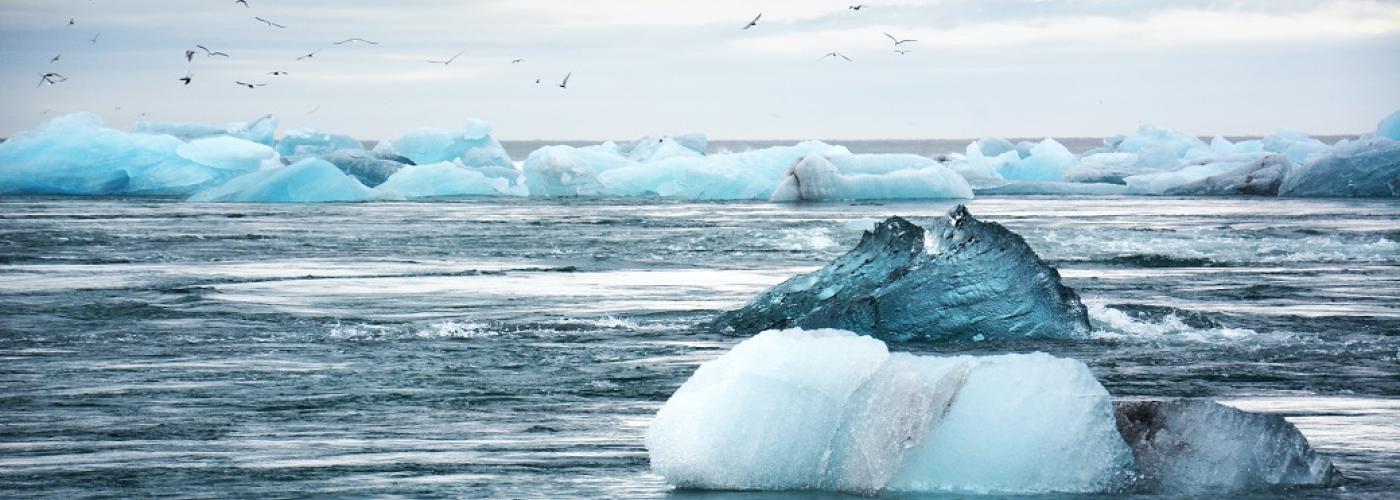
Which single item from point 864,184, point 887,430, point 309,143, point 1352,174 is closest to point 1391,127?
point 1352,174

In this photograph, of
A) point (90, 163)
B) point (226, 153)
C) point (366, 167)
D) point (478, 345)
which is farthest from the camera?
point (366, 167)

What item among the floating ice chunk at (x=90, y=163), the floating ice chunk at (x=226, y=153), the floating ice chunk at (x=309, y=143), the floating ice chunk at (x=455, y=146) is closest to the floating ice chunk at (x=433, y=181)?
the floating ice chunk at (x=226, y=153)

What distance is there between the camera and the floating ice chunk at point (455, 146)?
165 ft

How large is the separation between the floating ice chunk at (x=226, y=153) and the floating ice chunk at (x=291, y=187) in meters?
1.98

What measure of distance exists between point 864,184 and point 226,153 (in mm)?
14600

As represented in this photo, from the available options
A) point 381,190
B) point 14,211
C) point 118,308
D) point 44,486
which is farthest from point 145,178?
point 44,486

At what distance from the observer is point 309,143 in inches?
2307

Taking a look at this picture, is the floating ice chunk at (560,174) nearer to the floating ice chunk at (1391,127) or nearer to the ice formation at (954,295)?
the floating ice chunk at (1391,127)

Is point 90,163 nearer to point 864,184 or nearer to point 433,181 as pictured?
point 433,181

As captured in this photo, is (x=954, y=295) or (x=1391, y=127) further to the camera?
(x=1391, y=127)

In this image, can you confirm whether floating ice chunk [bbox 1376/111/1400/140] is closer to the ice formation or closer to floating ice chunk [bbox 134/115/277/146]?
floating ice chunk [bbox 134/115/277/146]

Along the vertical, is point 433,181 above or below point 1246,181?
above

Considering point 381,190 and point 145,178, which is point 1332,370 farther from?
point 145,178

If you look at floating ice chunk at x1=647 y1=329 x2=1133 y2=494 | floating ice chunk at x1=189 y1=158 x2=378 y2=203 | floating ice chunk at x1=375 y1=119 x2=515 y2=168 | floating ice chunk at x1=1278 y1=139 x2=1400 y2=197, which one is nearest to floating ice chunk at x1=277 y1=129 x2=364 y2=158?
floating ice chunk at x1=375 y1=119 x2=515 y2=168
